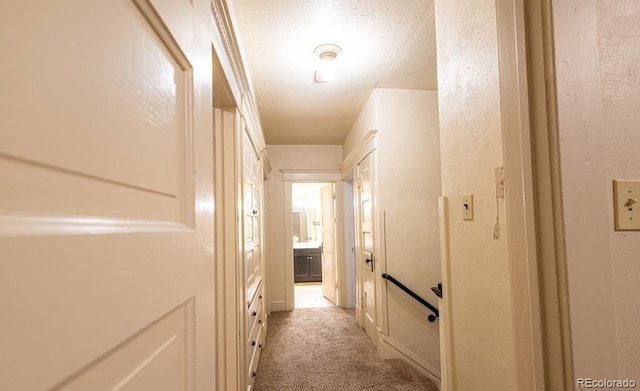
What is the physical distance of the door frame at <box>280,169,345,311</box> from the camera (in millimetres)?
4538

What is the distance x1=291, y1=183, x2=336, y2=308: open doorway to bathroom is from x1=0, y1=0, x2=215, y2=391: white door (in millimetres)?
4228

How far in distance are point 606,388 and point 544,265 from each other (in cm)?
27

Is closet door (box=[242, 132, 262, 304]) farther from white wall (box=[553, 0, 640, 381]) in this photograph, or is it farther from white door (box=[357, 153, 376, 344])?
white wall (box=[553, 0, 640, 381])

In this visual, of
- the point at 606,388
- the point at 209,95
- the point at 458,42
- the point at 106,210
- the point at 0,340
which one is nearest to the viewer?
the point at 0,340

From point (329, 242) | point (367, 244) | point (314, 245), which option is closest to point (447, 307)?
point (367, 244)

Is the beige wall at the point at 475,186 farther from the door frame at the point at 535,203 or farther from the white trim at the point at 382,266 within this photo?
the white trim at the point at 382,266

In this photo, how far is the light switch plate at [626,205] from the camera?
679 mm

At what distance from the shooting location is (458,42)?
124 centimetres

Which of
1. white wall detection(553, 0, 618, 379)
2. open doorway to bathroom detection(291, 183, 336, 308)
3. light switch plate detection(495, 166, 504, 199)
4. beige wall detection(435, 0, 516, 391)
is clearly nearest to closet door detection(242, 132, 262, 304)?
beige wall detection(435, 0, 516, 391)

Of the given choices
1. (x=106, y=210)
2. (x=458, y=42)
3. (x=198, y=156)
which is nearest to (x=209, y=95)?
(x=198, y=156)

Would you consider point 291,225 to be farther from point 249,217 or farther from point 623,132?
point 623,132

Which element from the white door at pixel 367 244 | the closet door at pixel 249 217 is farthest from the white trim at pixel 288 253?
the closet door at pixel 249 217

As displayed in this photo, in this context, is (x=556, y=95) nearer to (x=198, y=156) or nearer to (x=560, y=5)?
(x=560, y=5)

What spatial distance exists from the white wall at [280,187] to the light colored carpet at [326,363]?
69 centimetres
